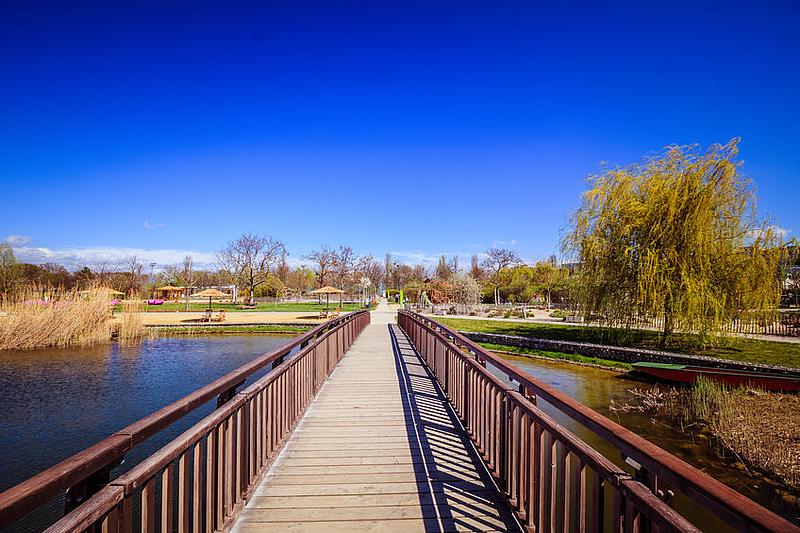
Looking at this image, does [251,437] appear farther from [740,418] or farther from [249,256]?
[249,256]

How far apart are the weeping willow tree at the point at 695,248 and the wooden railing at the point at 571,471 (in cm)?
1174

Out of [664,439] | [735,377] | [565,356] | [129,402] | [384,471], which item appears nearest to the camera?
[384,471]

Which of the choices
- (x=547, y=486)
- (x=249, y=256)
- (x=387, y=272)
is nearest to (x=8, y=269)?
(x=249, y=256)

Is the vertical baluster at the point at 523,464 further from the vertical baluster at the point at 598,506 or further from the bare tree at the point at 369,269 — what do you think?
the bare tree at the point at 369,269

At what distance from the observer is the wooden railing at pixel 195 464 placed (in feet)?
4.76

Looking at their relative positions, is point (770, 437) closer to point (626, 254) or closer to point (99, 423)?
point (626, 254)

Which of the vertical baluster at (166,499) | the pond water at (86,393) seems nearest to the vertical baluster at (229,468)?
the vertical baluster at (166,499)

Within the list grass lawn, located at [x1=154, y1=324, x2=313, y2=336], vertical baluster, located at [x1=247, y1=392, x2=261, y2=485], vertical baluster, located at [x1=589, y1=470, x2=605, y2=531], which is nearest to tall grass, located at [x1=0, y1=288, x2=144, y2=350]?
grass lawn, located at [x1=154, y1=324, x2=313, y2=336]

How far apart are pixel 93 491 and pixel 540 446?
222 centimetres

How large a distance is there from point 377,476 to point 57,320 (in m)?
20.0

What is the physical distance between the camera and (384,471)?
12.3 ft

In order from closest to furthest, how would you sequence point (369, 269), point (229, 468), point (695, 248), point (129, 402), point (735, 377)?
point (229, 468) < point (735, 377) < point (129, 402) < point (695, 248) < point (369, 269)

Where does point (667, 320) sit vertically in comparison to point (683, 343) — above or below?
above

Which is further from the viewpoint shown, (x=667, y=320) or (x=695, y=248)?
(x=667, y=320)
